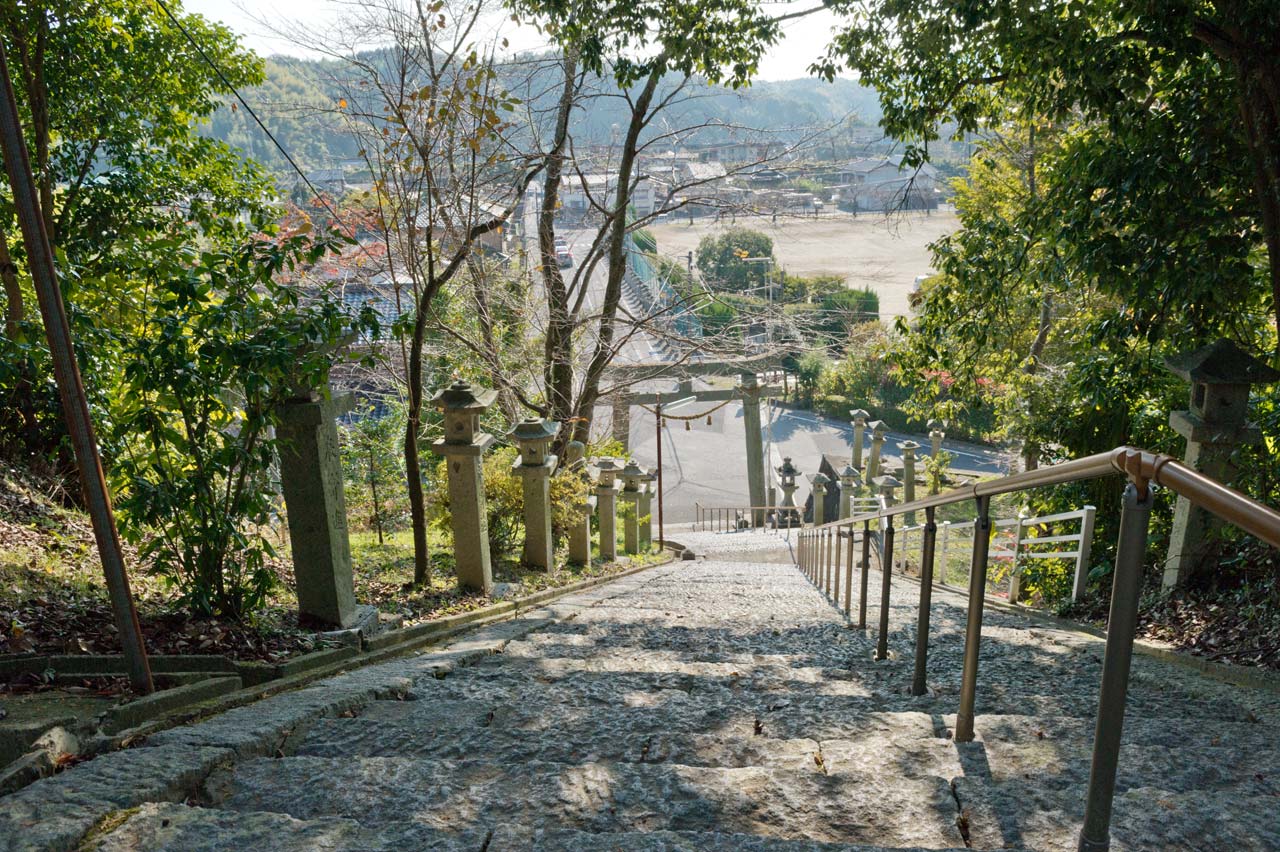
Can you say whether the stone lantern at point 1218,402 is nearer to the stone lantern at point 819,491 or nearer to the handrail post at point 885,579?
the handrail post at point 885,579

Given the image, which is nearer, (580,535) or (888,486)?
(580,535)

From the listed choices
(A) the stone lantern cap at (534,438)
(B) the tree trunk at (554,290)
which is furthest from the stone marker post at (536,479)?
(B) the tree trunk at (554,290)

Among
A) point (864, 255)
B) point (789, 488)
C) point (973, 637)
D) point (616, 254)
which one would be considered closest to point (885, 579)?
point (973, 637)

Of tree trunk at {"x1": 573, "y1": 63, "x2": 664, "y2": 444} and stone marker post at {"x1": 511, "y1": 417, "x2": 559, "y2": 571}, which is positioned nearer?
stone marker post at {"x1": 511, "y1": 417, "x2": 559, "y2": 571}

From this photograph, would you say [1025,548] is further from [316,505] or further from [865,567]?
[316,505]

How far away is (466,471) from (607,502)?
4.88 m

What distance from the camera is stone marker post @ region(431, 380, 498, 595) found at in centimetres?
664

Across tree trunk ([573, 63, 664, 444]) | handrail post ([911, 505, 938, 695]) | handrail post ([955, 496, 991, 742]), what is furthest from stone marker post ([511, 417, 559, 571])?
handrail post ([955, 496, 991, 742])

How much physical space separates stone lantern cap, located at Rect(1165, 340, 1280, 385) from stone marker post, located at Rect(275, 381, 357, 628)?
15.3 ft

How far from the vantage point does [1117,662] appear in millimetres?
1660

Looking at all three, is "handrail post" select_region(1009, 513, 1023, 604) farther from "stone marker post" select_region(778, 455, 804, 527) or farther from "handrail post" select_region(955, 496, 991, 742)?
"stone marker post" select_region(778, 455, 804, 527)

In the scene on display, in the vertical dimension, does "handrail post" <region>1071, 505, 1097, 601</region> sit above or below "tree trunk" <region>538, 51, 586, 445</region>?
below

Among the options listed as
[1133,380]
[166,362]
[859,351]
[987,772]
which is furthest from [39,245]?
[859,351]

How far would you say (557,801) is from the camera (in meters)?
2.12
